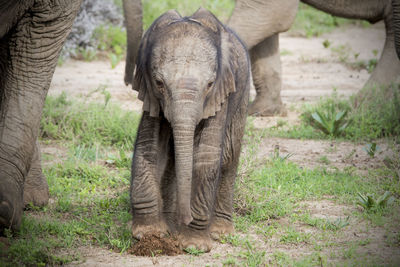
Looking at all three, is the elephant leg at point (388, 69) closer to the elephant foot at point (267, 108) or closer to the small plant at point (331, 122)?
the elephant foot at point (267, 108)

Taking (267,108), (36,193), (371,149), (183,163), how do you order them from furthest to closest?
(267,108)
(371,149)
(36,193)
(183,163)

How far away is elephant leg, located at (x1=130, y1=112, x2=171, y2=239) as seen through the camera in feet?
13.2

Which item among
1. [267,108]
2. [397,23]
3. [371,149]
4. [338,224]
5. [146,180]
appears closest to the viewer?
[146,180]

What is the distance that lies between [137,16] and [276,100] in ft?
10.00

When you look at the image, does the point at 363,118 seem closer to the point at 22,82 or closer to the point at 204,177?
the point at 204,177

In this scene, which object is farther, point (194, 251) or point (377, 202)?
point (377, 202)

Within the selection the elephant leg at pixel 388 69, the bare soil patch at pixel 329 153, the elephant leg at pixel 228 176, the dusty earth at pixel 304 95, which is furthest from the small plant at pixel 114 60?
the elephant leg at pixel 228 176

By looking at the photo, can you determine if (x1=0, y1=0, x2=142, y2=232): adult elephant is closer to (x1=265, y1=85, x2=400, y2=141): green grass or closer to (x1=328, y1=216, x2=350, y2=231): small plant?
(x1=328, y1=216, x2=350, y2=231): small plant

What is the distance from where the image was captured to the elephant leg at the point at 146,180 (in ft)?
13.2

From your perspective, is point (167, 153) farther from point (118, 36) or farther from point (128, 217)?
point (118, 36)

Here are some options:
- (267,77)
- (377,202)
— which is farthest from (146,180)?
(267,77)

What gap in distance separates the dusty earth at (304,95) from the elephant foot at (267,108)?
0.40ft

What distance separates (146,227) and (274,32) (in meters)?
3.47

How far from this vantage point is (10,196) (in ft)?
12.5
